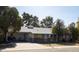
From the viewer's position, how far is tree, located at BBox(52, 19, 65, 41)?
359 inches

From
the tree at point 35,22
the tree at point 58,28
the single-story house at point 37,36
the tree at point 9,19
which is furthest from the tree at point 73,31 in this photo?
the tree at point 9,19

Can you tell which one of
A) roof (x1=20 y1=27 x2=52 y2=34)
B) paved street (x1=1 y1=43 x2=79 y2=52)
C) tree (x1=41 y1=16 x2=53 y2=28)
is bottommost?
paved street (x1=1 y1=43 x2=79 y2=52)

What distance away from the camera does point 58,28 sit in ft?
30.6

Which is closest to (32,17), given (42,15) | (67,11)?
(42,15)

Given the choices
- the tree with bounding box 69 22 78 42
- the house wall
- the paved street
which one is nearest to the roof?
the house wall

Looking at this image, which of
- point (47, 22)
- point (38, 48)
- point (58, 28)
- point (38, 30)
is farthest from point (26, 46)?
point (58, 28)

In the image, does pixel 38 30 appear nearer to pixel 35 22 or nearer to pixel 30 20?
pixel 35 22

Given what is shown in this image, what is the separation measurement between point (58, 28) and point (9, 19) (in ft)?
5.37

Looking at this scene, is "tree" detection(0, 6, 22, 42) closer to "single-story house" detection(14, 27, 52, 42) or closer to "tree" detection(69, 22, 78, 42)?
"single-story house" detection(14, 27, 52, 42)

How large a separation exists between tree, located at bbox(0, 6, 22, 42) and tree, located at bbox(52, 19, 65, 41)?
1.11 m

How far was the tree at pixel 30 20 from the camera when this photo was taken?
9.11m

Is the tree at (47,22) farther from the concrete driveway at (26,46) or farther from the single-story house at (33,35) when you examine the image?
the concrete driveway at (26,46)

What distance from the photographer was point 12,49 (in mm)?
9055

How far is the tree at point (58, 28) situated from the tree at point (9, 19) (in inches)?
43.6
